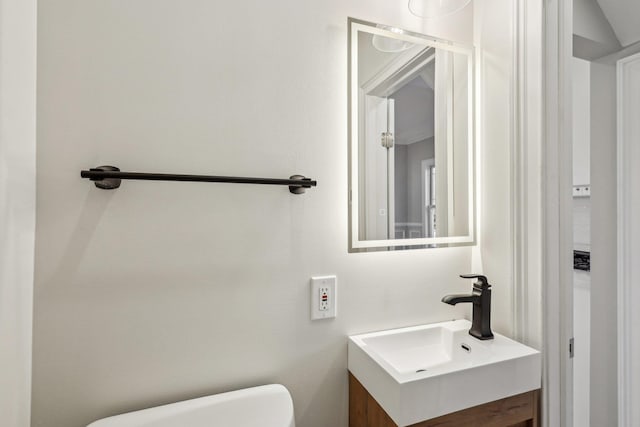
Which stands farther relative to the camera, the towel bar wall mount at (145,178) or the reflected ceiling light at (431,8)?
the reflected ceiling light at (431,8)

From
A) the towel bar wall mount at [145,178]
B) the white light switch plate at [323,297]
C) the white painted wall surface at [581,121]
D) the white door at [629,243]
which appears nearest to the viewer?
the towel bar wall mount at [145,178]

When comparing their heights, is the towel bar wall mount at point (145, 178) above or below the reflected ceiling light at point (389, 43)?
below

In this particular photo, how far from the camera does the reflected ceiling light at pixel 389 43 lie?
102 cm

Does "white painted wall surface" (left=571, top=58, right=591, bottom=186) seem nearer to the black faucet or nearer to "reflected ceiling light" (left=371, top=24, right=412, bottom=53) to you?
the black faucet

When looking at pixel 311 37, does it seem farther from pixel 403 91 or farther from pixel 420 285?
pixel 420 285

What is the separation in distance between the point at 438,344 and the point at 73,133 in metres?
1.27

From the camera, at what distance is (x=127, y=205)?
0.78m

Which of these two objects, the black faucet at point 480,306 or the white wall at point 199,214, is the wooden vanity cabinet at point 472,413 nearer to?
the white wall at point 199,214

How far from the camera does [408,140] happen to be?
1.07m

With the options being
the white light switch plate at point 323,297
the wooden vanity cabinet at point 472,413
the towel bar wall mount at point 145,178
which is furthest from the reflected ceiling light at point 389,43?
the wooden vanity cabinet at point 472,413

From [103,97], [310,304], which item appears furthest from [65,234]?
[310,304]

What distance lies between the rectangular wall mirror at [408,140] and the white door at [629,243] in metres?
0.90

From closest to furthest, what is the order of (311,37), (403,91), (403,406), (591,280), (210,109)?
1. (403,406)
2. (210,109)
3. (311,37)
4. (403,91)
5. (591,280)

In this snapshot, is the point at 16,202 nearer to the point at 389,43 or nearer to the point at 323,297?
the point at 323,297
